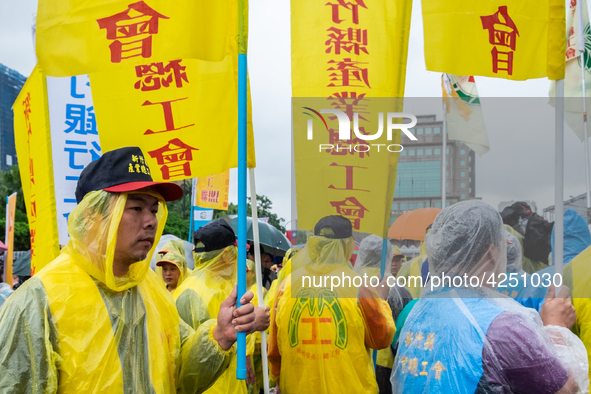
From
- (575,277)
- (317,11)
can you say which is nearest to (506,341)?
(575,277)

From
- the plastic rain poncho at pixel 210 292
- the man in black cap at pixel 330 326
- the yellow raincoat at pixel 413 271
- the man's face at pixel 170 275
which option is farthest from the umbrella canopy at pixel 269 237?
the man in black cap at pixel 330 326

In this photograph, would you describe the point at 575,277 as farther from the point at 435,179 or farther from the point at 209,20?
the point at 209,20

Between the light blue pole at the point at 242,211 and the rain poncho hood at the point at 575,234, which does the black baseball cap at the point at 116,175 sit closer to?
the light blue pole at the point at 242,211

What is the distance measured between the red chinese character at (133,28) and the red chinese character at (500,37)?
2065 mm

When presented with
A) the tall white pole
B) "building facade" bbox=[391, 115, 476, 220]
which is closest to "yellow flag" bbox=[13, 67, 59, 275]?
"building facade" bbox=[391, 115, 476, 220]

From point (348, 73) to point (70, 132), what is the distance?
7.71ft

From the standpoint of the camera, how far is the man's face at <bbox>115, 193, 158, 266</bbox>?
2.12m

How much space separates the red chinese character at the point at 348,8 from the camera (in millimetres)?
3477

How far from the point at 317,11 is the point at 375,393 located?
2804mm

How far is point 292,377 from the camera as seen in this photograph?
3541 millimetres

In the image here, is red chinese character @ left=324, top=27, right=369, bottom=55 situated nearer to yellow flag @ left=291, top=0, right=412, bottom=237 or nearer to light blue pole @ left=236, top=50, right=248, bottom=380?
yellow flag @ left=291, top=0, right=412, bottom=237

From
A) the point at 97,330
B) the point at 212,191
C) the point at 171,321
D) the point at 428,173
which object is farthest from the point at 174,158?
the point at 212,191

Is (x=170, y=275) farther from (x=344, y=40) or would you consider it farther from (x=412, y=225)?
(x=344, y=40)

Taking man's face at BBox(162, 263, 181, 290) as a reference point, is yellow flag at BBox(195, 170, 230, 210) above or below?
above
